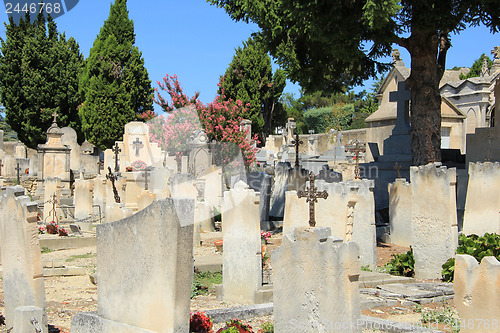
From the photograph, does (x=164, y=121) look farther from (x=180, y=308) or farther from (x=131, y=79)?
(x=180, y=308)

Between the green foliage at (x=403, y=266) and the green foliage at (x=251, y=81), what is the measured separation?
3297 centimetres

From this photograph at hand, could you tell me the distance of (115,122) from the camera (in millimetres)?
36656

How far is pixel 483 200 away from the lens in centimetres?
1116

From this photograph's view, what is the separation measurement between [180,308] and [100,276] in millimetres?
990

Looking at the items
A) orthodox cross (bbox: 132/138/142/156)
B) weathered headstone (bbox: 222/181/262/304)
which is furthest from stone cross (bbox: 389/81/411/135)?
orthodox cross (bbox: 132/138/142/156)

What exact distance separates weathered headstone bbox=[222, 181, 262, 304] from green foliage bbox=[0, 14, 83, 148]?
31.0m

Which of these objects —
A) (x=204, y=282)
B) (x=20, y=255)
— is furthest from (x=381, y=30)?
(x=20, y=255)

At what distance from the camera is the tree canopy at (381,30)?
13992mm

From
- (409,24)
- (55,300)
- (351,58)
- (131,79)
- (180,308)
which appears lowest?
(55,300)

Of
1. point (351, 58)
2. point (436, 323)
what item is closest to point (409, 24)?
point (351, 58)

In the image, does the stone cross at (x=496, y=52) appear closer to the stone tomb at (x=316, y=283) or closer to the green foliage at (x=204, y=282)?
the green foliage at (x=204, y=282)

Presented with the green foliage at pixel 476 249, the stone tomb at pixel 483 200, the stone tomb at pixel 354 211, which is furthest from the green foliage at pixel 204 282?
the stone tomb at pixel 483 200

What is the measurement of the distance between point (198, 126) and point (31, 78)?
14.2 m

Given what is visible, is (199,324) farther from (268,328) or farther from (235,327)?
(268,328)
